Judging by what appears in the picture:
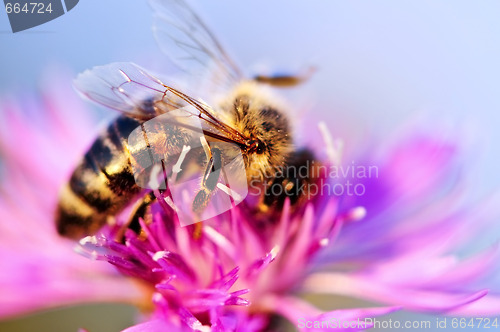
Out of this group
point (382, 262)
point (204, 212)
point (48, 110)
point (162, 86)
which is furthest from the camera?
point (48, 110)

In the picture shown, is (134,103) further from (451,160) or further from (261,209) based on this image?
(451,160)

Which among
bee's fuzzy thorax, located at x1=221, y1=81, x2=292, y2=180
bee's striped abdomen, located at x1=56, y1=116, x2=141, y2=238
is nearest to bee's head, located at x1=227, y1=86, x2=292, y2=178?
bee's fuzzy thorax, located at x1=221, y1=81, x2=292, y2=180

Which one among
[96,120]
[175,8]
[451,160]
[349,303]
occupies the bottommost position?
[349,303]

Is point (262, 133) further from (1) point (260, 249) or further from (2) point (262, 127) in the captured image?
(1) point (260, 249)

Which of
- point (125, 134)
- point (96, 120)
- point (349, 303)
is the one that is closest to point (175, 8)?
point (125, 134)
